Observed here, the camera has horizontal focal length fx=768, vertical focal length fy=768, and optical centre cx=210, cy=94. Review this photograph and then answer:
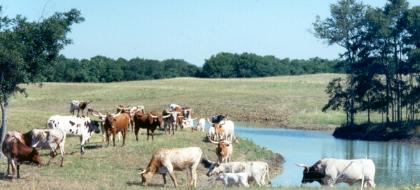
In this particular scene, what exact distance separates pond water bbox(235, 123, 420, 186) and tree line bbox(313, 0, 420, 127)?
5.19 m

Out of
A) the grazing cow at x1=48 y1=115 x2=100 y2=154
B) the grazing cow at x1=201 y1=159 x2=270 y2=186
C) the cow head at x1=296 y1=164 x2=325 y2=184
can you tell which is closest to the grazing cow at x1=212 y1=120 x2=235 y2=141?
the grazing cow at x1=48 y1=115 x2=100 y2=154

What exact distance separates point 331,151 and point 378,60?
2275 centimetres

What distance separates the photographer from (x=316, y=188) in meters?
20.6

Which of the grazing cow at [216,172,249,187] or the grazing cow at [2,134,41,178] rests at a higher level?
the grazing cow at [2,134,41,178]

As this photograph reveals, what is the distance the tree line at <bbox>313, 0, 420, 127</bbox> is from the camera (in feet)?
215

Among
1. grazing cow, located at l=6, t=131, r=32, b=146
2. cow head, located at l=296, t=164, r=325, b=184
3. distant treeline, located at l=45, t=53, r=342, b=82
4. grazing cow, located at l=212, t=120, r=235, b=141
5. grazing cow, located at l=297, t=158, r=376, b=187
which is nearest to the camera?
grazing cow, located at l=297, t=158, r=376, b=187

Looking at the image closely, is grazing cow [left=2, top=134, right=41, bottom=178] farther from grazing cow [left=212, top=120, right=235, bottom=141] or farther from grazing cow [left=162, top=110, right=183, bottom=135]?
grazing cow [left=162, top=110, right=183, bottom=135]

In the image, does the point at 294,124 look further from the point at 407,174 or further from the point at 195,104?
the point at 407,174

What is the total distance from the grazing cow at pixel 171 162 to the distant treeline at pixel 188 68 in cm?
11790

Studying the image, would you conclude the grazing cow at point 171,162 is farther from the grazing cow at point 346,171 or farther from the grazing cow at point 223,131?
the grazing cow at point 223,131

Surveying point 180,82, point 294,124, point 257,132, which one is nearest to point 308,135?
point 257,132

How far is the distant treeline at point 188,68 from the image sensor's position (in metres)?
145

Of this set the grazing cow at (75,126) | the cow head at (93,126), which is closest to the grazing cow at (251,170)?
the grazing cow at (75,126)

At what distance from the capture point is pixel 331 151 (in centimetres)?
4678
